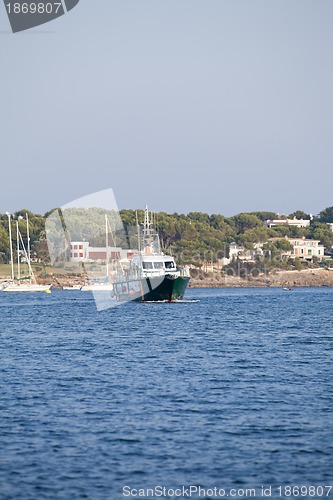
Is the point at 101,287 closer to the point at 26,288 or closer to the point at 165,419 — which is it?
the point at 26,288

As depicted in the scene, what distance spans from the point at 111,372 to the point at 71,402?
8.61m

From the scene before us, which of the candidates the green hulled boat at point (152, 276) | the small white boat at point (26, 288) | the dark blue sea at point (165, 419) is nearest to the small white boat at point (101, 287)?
the small white boat at point (26, 288)

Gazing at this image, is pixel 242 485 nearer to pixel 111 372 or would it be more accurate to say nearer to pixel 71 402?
pixel 71 402

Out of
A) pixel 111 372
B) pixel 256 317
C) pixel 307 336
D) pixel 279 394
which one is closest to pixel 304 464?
pixel 279 394

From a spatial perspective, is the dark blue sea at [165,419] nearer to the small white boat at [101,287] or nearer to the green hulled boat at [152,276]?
the green hulled boat at [152,276]

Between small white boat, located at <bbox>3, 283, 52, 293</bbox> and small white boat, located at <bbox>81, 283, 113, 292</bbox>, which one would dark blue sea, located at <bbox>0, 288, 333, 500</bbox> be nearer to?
small white boat, located at <bbox>81, 283, 113, 292</bbox>

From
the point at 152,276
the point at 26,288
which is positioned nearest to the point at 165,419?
the point at 152,276

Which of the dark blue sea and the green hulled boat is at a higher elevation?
the green hulled boat

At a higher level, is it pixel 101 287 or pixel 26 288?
pixel 26 288

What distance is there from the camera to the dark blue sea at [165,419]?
73.6ft

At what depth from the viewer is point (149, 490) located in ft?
71.4

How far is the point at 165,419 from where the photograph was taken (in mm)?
29438

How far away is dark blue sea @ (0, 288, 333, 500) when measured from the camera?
2244 centimetres

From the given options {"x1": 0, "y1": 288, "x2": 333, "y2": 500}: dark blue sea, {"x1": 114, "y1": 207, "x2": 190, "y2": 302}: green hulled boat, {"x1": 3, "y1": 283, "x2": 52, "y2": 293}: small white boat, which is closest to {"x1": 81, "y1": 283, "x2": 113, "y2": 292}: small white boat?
{"x1": 3, "y1": 283, "x2": 52, "y2": 293}: small white boat
